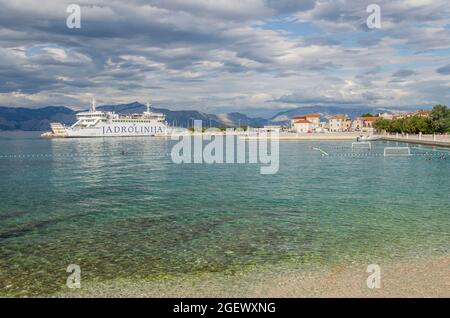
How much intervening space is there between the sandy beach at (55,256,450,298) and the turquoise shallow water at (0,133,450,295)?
763 mm

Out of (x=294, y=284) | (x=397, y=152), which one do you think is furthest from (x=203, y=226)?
(x=397, y=152)

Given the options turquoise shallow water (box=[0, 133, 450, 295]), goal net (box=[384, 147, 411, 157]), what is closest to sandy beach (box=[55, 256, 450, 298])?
turquoise shallow water (box=[0, 133, 450, 295])

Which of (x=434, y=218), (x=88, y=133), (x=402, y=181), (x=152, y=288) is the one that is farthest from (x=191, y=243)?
(x=88, y=133)

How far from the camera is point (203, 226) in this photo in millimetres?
17453

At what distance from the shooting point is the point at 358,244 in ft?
47.0

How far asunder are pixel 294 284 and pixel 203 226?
743cm

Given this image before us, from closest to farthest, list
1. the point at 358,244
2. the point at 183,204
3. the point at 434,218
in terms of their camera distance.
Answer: the point at 358,244
the point at 434,218
the point at 183,204

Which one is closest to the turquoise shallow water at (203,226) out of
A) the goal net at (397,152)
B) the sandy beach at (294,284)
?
the sandy beach at (294,284)

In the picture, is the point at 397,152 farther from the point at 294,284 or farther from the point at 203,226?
the point at 294,284

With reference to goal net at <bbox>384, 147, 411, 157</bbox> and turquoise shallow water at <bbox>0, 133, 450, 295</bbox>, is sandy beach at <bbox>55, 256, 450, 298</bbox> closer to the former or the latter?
turquoise shallow water at <bbox>0, 133, 450, 295</bbox>

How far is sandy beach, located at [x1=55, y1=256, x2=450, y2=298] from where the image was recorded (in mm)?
9883

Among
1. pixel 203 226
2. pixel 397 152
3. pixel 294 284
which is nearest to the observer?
pixel 294 284

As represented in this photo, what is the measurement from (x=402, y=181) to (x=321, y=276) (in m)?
24.9
